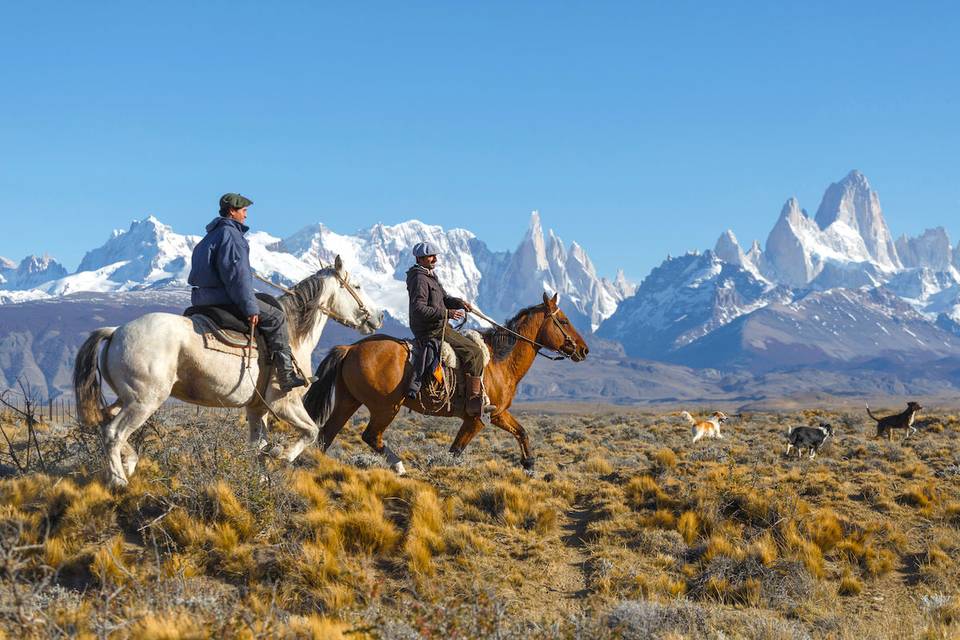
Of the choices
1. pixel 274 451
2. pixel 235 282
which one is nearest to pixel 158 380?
Answer: pixel 235 282

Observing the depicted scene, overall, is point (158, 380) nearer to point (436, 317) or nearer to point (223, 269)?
point (223, 269)

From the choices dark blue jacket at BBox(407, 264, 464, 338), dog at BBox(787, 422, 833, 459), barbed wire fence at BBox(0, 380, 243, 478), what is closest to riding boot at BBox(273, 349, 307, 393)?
barbed wire fence at BBox(0, 380, 243, 478)

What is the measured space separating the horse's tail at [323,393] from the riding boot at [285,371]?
6.38ft

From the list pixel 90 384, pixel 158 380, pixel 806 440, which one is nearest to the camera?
pixel 158 380

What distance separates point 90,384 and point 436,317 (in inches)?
185

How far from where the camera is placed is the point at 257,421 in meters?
10.5

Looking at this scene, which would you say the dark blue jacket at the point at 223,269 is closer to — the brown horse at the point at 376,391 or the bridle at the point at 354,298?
the bridle at the point at 354,298

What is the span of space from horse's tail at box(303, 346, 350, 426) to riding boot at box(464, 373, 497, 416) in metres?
1.87

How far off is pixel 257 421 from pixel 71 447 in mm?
4118

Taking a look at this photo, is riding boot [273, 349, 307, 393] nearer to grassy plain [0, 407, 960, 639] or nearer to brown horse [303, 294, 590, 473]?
grassy plain [0, 407, 960, 639]

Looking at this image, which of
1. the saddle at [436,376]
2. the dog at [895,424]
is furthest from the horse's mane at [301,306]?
the dog at [895,424]

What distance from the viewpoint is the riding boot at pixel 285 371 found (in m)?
9.84

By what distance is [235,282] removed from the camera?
9.43 m

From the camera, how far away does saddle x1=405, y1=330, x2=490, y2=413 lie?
11.8 m
